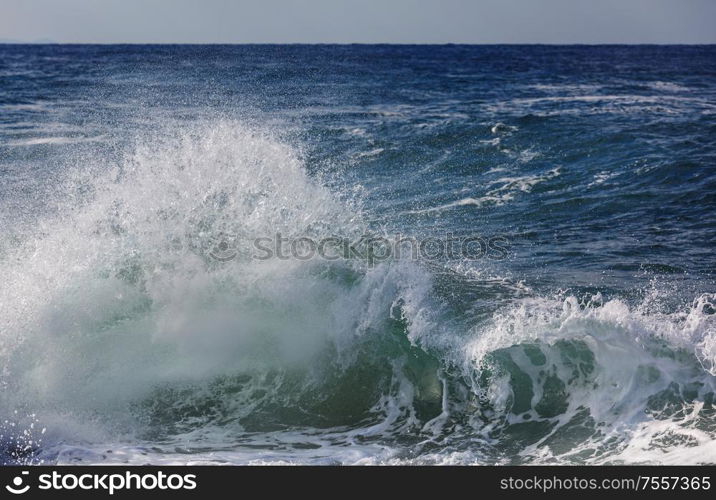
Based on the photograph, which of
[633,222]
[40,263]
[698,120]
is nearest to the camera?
[40,263]

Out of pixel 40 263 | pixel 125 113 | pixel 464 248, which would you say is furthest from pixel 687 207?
pixel 125 113

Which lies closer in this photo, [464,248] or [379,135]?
[464,248]

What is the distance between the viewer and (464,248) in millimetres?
10414

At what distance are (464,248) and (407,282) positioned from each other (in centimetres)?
269

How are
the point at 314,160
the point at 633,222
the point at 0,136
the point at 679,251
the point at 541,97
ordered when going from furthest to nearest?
1. the point at 541,97
2. the point at 0,136
3. the point at 314,160
4. the point at 633,222
5. the point at 679,251

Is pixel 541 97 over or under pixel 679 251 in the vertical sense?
over

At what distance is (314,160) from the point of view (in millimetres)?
15516

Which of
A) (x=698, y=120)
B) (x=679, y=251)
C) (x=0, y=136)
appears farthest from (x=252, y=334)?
(x=698, y=120)

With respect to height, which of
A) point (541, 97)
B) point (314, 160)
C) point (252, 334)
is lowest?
point (252, 334)

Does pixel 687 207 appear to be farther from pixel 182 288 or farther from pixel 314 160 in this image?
pixel 182 288
